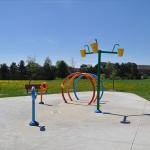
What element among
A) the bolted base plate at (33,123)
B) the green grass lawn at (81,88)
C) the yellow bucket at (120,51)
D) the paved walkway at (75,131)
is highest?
the yellow bucket at (120,51)

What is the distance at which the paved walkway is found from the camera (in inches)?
332

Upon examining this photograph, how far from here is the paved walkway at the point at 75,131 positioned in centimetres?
842

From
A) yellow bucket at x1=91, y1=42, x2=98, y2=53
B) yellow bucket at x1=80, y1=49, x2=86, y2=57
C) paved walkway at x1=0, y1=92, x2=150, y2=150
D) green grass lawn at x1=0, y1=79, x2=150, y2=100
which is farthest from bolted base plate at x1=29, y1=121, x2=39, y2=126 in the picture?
green grass lawn at x1=0, y1=79, x2=150, y2=100

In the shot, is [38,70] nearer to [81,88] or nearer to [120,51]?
[81,88]

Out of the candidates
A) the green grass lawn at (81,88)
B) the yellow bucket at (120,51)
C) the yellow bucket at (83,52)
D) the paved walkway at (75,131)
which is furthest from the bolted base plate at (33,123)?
the green grass lawn at (81,88)

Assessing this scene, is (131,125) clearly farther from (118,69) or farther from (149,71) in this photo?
(149,71)

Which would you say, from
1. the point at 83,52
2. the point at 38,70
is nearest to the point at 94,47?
the point at 83,52

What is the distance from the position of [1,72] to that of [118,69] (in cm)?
3862

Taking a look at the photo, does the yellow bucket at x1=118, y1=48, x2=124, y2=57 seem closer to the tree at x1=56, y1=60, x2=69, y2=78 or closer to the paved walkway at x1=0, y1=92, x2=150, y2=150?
the paved walkway at x1=0, y1=92, x2=150, y2=150

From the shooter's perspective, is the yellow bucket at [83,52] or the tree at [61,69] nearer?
the yellow bucket at [83,52]

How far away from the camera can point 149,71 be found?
162125 millimetres

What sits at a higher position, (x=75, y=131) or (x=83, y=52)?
(x=83, y=52)

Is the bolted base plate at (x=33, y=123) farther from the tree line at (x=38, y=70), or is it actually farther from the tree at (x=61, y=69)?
the tree at (x=61, y=69)

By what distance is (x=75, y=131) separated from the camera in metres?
10.2
